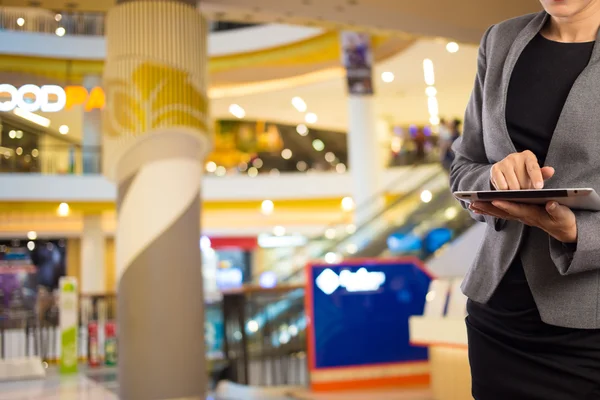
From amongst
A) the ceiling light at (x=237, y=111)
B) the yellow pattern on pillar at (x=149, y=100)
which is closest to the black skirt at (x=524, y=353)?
the yellow pattern on pillar at (x=149, y=100)

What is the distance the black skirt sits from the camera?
3.44 feet

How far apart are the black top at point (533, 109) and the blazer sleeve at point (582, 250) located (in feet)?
0.27

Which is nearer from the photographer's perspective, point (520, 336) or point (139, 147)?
point (520, 336)

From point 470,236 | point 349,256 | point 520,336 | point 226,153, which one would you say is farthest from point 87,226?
point 520,336

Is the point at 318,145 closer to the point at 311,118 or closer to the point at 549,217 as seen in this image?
the point at 311,118

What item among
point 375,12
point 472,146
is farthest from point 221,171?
point 472,146

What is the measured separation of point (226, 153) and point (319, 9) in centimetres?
1595

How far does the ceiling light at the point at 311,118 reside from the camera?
19.8m

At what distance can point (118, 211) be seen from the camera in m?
7.01

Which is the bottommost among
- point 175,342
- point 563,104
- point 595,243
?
point 175,342

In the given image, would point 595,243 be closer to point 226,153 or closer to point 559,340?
point 559,340

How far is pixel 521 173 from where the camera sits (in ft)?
3.35

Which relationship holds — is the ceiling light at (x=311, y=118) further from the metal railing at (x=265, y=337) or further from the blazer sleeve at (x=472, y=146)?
the blazer sleeve at (x=472, y=146)

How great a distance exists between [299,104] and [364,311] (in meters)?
11.4
